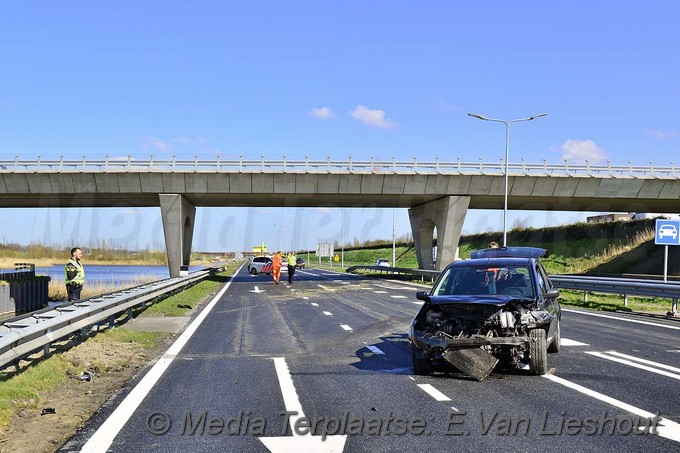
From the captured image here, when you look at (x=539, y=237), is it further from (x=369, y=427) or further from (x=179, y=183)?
(x=369, y=427)

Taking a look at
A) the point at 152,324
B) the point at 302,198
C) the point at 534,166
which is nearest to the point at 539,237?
the point at 534,166

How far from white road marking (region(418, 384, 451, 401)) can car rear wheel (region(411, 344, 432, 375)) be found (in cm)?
74

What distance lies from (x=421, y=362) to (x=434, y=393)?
129 centimetres

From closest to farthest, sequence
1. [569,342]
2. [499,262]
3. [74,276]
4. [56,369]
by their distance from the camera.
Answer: [56,369] → [499,262] → [569,342] → [74,276]

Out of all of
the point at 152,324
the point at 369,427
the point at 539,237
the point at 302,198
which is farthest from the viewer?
the point at 539,237

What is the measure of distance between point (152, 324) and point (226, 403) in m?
9.04

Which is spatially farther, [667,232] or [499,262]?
[667,232]

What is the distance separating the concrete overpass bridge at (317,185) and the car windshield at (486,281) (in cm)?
3277

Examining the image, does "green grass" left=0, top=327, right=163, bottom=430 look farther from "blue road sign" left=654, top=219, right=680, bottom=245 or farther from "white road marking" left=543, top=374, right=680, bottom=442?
"blue road sign" left=654, top=219, right=680, bottom=245

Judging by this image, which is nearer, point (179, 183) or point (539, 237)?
point (179, 183)

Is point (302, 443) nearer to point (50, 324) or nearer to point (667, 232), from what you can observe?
point (50, 324)

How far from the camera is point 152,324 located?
15.8m

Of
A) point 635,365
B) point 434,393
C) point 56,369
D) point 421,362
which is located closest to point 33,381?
point 56,369

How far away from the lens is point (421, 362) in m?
9.16
